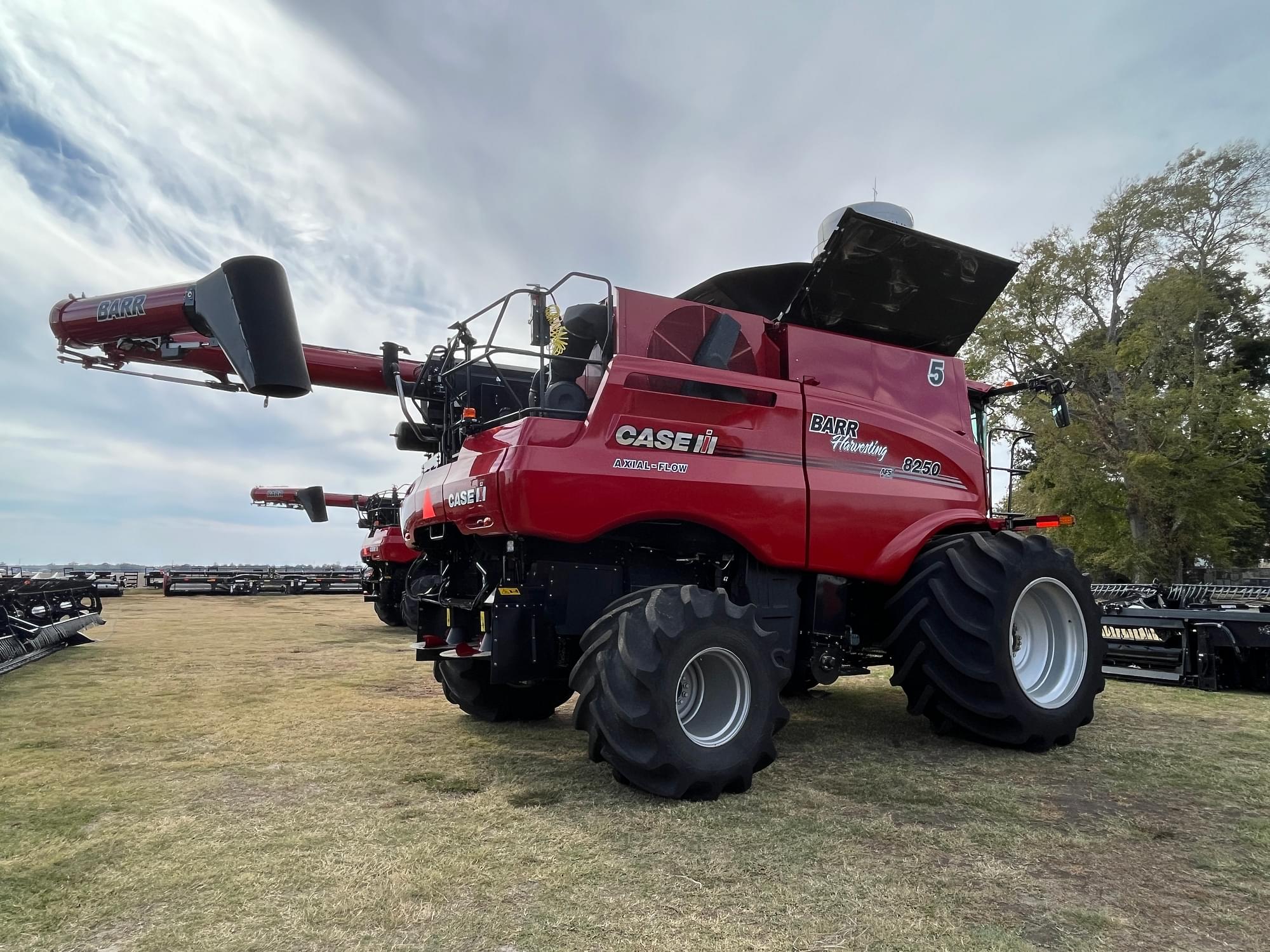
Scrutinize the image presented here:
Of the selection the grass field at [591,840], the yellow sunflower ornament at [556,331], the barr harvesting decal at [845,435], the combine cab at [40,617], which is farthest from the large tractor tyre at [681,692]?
the combine cab at [40,617]

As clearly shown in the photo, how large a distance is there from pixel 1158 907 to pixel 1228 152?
94.1 ft

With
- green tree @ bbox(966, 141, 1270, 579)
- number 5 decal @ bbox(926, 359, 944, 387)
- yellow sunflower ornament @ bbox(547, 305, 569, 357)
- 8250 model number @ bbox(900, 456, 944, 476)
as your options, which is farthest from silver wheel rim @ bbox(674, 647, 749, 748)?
green tree @ bbox(966, 141, 1270, 579)

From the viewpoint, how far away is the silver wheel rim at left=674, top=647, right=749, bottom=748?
432cm

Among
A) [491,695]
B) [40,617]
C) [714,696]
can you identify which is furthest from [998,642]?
[40,617]

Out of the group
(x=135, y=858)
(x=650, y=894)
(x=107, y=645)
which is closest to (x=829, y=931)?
(x=650, y=894)

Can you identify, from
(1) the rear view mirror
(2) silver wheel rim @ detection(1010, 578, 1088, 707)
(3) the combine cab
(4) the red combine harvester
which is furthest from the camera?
(4) the red combine harvester

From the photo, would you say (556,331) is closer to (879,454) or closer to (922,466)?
(879,454)

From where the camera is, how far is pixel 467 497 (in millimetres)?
4832

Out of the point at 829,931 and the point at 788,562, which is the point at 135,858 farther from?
the point at 788,562

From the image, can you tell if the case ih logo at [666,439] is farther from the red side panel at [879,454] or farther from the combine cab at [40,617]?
the combine cab at [40,617]

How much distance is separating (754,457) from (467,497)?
70.2 inches

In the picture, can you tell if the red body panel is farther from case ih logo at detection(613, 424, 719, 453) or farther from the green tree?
the green tree

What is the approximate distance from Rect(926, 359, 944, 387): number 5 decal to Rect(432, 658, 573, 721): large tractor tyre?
3.64 m

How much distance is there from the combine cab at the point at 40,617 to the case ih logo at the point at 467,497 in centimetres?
635
